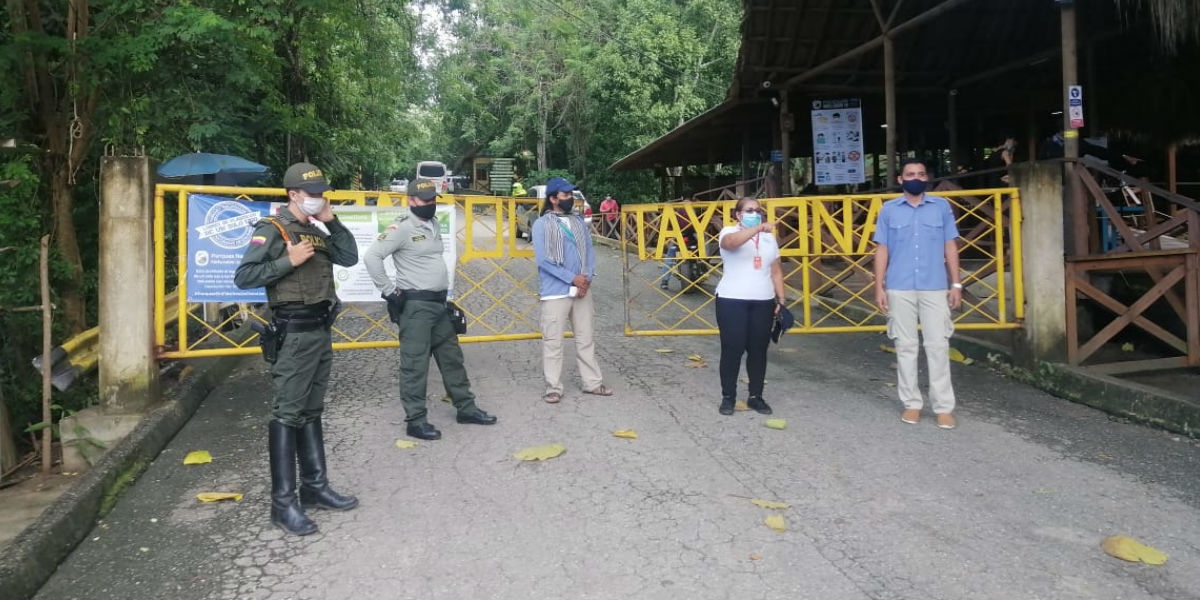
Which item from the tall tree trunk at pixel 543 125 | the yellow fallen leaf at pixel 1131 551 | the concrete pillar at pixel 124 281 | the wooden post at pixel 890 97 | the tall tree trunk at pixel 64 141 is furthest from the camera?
the tall tree trunk at pixel 543 125

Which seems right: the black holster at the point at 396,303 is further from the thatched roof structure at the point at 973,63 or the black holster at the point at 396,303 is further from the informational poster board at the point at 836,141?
the informational poster board at the point at 836,141

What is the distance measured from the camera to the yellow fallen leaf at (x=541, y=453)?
529cm

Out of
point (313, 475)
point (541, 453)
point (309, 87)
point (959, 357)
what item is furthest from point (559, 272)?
point (309, 87)

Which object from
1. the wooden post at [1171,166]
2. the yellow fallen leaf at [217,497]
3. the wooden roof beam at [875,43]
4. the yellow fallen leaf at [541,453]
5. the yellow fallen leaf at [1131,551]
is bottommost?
the yellow fallen leaf at [1131,551]

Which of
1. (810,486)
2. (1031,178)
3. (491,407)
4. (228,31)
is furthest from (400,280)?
(1031,178)

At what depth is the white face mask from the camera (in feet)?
14.4

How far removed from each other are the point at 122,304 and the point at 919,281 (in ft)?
18.0

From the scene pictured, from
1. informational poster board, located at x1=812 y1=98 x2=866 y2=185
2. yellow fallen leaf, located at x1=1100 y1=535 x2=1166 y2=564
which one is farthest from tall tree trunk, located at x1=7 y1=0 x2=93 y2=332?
informational poster board, located at x1=812 y1=98 x2=866 y2=185

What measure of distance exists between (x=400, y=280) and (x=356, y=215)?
1427 millimetres

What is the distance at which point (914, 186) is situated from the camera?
5934mm

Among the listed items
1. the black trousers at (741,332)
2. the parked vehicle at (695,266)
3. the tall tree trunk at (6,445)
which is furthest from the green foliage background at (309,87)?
the parked vehicle at (695,266)

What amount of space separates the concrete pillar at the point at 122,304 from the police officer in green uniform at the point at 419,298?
5.72 ft

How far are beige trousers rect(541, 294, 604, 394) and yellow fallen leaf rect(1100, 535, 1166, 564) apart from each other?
3.77m

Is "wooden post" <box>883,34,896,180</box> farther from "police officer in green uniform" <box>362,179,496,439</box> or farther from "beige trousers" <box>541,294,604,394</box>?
"police officer in green uniform" <box>362,179,496,439</box>
